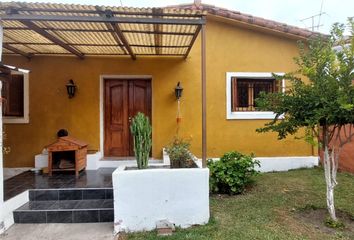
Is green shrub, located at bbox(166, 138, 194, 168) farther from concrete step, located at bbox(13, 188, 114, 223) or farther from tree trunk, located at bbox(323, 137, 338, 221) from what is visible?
tree trunk, located at bbox(323, 137, 338, 221)

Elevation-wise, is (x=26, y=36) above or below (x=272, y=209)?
above

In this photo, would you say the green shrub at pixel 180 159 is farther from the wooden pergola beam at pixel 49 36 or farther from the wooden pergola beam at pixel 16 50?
the wooden pergola beam at pixel 16 50

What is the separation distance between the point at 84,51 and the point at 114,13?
3062 millimetres

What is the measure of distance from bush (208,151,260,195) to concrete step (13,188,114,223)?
7.42 ft

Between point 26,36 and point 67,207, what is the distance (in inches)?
142

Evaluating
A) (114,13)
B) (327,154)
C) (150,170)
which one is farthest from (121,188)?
(327,154)

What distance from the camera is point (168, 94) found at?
8203 millimetres

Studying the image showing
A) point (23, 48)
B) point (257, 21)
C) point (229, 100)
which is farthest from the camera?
point (229, 100)

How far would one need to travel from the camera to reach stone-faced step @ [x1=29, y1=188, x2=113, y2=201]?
18.9ft

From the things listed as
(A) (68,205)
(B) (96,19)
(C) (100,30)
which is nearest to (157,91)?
(C) (100,30)

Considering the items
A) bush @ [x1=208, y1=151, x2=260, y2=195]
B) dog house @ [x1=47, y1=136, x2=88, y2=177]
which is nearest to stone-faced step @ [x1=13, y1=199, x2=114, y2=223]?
dog house @ [x1=47, y1=136, x2=88, y2=177]

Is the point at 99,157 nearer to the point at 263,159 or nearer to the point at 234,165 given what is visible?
the point at 234,165

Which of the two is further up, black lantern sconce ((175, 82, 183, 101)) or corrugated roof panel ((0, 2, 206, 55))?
corrugated roof panel ((0, 2, 206, 55))

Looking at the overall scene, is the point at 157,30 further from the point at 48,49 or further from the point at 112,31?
the point at 48,49
